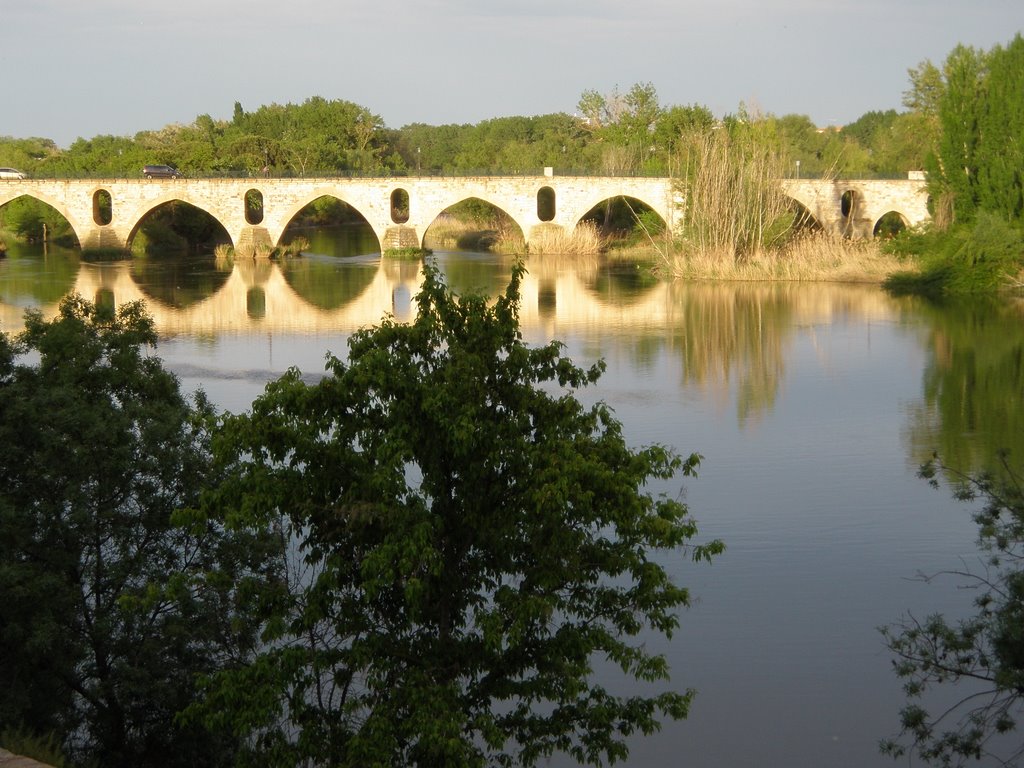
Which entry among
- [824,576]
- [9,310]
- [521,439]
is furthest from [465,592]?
[9,310]

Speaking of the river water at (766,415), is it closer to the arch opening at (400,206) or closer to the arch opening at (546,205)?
the arch opening at (546,205)

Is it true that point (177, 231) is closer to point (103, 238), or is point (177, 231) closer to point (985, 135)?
point (103, 238)

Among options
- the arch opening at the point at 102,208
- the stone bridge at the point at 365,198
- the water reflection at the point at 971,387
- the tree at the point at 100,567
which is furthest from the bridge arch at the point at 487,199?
the tree at the point at 100,567

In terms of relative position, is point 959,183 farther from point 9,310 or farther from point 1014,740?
point 1014,740

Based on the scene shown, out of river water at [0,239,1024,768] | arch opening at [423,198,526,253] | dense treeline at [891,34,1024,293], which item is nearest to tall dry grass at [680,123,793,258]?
river water at [0,239,1024,768]

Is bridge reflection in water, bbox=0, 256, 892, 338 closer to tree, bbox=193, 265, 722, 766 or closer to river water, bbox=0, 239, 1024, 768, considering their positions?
river water, bbox=0, 239, 1024, 768

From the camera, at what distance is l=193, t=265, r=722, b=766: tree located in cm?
643

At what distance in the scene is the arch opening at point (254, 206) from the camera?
46469 mm

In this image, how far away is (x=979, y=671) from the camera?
369 inches

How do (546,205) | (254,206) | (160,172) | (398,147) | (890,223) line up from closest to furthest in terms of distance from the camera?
(890,223) < (546,205) < (160,172) < (254,206) < (398,147)

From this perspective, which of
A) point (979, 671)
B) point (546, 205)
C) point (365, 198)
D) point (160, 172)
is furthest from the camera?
point (160, 172)

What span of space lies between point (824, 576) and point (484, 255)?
33.1 metres

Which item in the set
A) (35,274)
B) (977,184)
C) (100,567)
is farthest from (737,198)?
(100,567)

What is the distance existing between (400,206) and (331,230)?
13.2 metres
